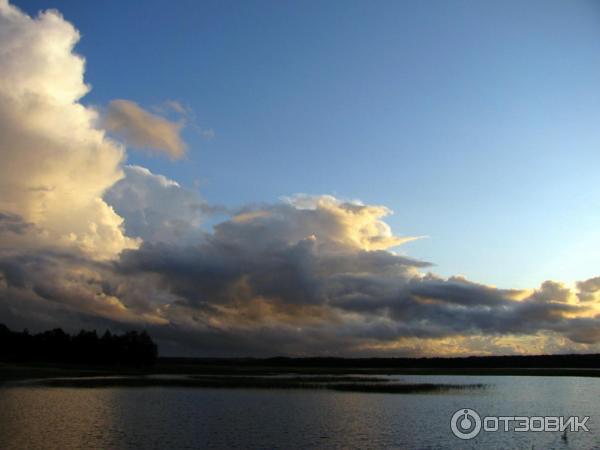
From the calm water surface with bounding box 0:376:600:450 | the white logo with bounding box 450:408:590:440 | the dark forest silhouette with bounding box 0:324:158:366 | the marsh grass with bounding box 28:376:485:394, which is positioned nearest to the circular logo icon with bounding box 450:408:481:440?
the white logo with bounding box 450:408:590:440

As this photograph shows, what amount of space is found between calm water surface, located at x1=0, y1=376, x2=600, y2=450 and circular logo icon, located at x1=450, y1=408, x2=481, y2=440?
99cm

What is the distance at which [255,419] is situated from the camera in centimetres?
5162

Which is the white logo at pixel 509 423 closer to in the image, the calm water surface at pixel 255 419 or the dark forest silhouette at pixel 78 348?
the calm water surface at pixel 255 419

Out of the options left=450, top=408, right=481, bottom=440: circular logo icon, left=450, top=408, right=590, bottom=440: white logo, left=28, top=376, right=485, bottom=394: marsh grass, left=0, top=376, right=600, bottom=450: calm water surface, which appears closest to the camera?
left=0, top=376, right=600, bottom=450: calm water surface

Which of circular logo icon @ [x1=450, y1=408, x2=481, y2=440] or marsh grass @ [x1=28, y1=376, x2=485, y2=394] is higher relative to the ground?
circular logo icon @ [x1=450, y1=408, x2=481, y2=440]

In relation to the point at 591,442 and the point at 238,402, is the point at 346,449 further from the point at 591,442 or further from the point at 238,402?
the point at 238,402

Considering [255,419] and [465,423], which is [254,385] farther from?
[465,423]

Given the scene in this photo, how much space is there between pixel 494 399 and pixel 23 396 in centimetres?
6443

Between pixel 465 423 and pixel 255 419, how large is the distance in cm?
2068

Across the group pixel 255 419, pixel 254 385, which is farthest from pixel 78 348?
pixel 255 419

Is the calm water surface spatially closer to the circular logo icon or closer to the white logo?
the circular logo icon

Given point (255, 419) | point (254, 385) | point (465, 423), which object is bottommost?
point (254, 385)

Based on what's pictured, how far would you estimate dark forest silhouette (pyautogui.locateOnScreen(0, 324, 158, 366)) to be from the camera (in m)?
174

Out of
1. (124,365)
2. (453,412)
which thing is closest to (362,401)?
(453,412)
